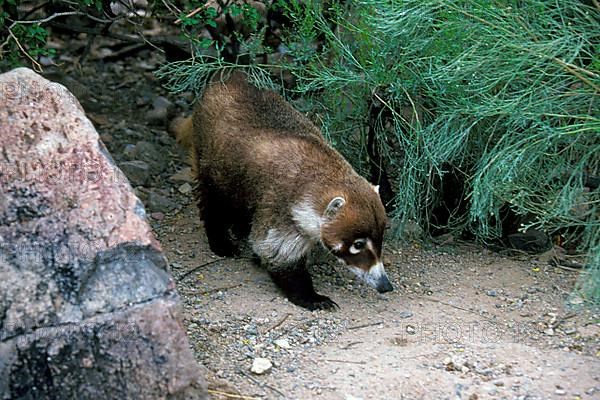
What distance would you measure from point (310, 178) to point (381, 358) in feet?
3.81

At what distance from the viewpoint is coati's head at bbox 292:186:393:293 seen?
488cm

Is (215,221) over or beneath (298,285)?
beneath

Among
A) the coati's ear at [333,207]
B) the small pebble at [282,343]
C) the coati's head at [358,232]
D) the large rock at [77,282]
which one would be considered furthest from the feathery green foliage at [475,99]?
the large rock at [77,282]

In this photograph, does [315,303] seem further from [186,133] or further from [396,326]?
[186,133]

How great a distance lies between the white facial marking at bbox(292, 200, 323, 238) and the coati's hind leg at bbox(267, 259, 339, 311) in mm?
223

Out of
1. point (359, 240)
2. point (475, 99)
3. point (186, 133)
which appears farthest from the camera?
point (186, 133)

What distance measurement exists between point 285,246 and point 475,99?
4.57 ft

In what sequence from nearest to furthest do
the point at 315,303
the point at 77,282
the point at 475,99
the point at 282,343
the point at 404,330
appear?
1. the point at 77,282
2. the point at 282,343
3. the point at 404,330
4. the point at 315,303
5. the point at 475,99

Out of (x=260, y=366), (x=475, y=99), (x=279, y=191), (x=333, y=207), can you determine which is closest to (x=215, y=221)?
(x=279, y=191)

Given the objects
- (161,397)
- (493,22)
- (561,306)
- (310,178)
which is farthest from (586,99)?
(161,397)

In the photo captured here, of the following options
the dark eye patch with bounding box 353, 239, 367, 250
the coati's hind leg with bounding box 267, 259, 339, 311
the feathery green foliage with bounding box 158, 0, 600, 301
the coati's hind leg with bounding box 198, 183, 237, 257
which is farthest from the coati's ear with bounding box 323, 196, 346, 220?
the coati's hind leg with bounding box 198, 183, 237, 257

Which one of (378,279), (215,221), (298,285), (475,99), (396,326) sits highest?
(475,99)

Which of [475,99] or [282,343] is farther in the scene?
[475,99]

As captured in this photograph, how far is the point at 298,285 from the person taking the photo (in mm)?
5102
